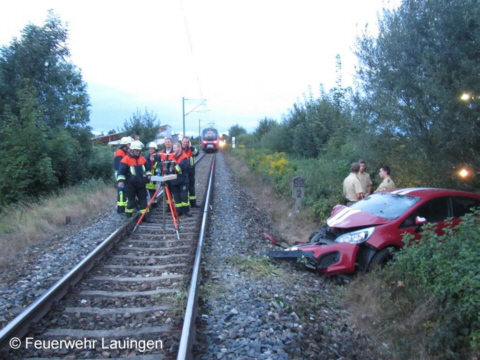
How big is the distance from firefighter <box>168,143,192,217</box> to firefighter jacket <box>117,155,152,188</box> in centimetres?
72

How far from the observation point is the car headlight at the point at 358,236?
235 inches

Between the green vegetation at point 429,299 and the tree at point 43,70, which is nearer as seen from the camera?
the green vegetation at point 429,299

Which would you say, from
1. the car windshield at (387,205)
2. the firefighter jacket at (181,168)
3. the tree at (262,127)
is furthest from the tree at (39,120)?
the tree at (262,127)

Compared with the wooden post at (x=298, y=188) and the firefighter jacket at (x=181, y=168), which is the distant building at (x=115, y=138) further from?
the wooden post at (x=298, y=188)

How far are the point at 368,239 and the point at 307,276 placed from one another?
44.3 inches

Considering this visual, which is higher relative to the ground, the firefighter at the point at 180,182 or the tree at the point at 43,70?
the tree at the point at 43,70

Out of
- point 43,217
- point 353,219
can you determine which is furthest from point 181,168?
point 353,219

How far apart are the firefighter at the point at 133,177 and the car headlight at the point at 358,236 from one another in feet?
16.4

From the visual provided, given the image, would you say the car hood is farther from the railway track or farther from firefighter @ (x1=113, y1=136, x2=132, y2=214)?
firefighter @ (x1=113, y1=136, x2=132, y2=214)

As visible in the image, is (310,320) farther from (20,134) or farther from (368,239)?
(20,134)

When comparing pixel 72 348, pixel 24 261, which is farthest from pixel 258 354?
pixel 24 261

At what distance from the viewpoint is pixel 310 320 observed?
4.67m

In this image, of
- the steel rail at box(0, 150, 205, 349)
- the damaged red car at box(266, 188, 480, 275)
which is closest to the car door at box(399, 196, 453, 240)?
the damaged red car at box(266, 188, 480, 275)

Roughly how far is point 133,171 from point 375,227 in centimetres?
567
